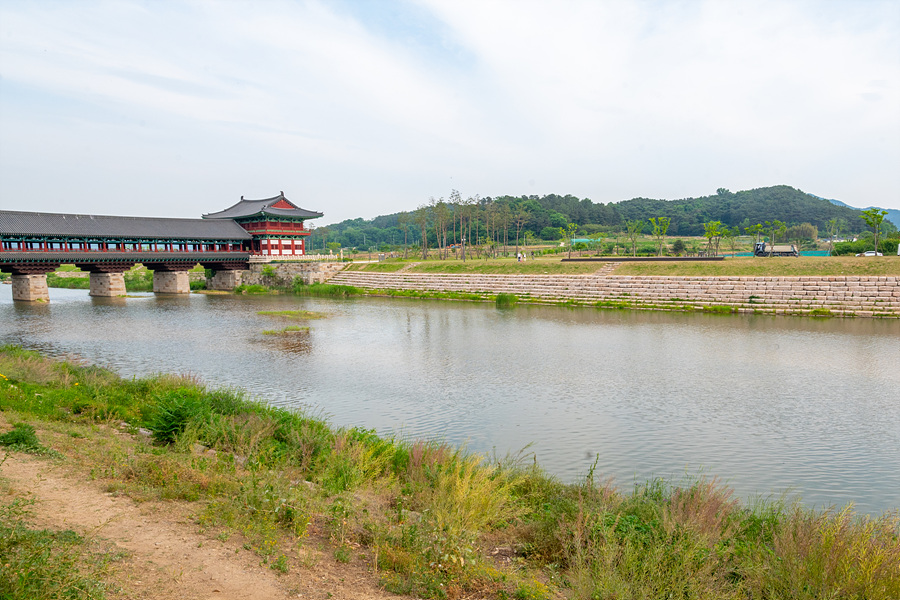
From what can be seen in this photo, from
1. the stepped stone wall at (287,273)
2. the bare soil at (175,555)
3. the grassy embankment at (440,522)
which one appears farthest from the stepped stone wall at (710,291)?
the bare soil at (175,555)

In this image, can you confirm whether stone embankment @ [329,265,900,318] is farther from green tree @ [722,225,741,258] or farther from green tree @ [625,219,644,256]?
green tree @ [722,225,741,258]

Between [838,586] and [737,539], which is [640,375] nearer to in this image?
[737,539]

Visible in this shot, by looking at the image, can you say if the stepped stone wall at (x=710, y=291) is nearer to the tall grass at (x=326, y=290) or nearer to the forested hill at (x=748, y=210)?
the tall grass at (x=326, y=290)

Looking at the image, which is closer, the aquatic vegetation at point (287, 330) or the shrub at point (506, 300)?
the aquatic vegetation at point (287, 330)

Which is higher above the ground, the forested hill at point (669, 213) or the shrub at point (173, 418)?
the forested hill at point (669, 213)

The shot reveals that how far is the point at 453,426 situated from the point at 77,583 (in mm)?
8939

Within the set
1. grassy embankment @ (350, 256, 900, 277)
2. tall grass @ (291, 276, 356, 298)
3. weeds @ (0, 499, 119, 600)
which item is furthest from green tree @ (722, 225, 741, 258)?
weeds @ (0, 499, 119, 600)

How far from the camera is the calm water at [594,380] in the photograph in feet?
36.4

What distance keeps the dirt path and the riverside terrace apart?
4447 cm

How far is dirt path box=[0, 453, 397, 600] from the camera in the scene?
523 cm

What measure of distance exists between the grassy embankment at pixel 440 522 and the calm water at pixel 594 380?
2093 millimetres

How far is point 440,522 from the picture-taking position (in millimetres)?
6613

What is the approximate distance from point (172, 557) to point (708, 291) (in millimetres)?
35780

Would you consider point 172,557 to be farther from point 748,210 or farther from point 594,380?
point 748,210
